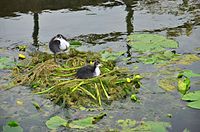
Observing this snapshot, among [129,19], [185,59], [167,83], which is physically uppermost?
[129,19]

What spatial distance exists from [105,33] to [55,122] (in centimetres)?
335

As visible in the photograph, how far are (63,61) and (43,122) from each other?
1.80 meters

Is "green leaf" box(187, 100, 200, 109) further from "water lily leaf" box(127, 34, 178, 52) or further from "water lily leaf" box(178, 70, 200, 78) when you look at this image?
"water lily leaf" box(127, 34, 178, 52)

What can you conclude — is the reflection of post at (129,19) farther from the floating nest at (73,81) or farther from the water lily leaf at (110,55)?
the floating nest at (73,81)

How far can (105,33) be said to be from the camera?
7.88 m

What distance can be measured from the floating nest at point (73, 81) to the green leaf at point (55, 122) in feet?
1.37

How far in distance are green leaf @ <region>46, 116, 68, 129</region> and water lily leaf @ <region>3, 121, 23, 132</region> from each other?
1.16 ft

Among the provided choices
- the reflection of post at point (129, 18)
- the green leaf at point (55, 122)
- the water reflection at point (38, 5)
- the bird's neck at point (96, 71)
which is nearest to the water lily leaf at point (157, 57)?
the reflection of post at point (129, 18)

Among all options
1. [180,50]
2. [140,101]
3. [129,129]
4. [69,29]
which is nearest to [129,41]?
[180,50]

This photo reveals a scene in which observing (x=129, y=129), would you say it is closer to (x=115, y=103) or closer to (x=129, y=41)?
(x=115, y=103)

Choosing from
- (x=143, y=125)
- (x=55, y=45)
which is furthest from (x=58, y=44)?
Answer: (x=143, y=125)

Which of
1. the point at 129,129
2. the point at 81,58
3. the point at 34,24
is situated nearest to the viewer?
the point at 129,129

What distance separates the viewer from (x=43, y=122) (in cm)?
503

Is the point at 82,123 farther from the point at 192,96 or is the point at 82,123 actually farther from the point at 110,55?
the point at 110,55
